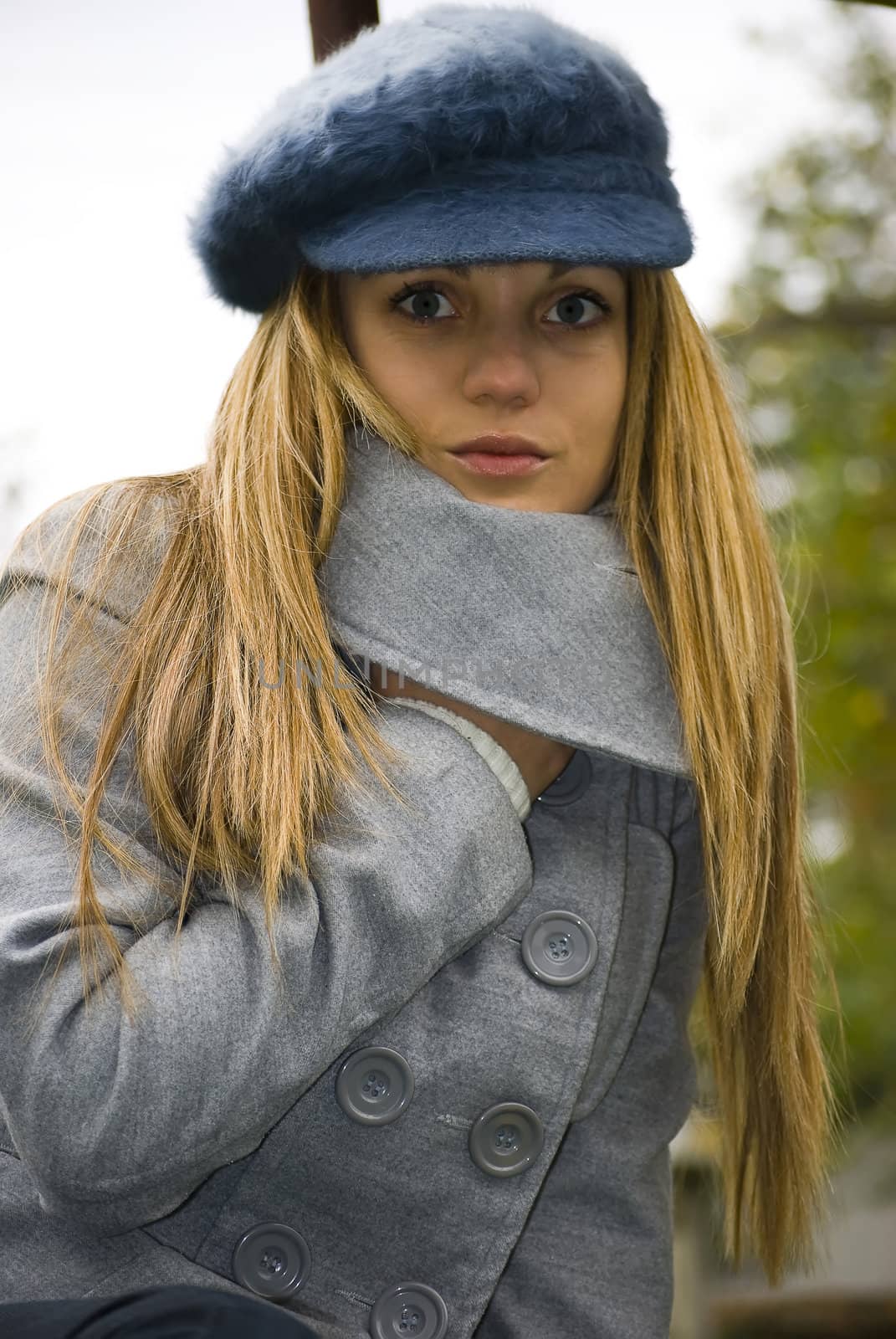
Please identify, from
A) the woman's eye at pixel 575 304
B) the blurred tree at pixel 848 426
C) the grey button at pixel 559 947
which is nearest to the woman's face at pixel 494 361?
the woman's eye at pixel 575 304

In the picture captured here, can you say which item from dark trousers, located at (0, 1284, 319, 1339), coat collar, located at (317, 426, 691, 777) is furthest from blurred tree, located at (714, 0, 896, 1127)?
dark trousers, located at (0, 1284, 319, 1339)

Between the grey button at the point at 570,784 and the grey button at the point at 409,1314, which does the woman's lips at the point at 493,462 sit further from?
the grey button at the point at 409,1314

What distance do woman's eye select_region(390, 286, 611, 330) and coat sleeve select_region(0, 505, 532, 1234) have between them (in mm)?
359

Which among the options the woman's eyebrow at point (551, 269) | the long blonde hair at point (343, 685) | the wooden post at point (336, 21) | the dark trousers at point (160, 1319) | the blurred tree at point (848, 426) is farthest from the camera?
the blurred tree at point (848, 426)

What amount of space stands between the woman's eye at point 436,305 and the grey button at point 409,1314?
0.78m

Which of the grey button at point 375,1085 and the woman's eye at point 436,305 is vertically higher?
the woman's eye at point 436,305

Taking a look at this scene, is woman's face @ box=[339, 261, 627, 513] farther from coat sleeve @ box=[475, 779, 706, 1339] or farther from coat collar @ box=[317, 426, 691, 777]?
coat sleeve @ box=[475, 779, 706, 1339]

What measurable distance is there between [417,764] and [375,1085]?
0.80 feet

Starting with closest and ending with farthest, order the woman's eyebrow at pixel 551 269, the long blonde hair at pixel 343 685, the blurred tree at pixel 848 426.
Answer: the long blonde hair at pixel 343 685 → the woman's eyebrow at pixel 551 269 → the blurred tree at pixel 848 426

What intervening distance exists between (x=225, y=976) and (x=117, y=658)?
0.92ft

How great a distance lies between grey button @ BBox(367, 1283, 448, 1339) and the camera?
1067 mm

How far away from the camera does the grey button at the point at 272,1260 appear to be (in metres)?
1.05

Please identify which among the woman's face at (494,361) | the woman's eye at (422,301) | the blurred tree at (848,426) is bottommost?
the blurred tree at (848,426)

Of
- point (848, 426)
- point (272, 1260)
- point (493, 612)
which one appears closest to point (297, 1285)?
point (272, 1260)
